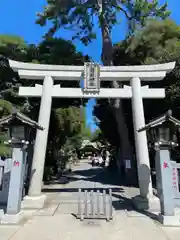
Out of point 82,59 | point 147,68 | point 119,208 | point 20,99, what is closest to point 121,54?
point 82,59

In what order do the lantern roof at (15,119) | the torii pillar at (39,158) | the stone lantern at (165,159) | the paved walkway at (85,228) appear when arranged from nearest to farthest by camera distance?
the paved walkway at (85,228), the stone lantern at (165,159), the lantern roof at (15,119), the torii pillar at (39,158)

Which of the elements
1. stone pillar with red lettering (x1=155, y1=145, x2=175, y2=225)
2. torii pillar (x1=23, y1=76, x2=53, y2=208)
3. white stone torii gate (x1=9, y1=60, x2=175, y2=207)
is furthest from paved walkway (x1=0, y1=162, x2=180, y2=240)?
white stone torii gate (x1=9, y1=60, x2=175, y2=207)

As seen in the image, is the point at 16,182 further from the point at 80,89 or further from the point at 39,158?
the point at 80,89

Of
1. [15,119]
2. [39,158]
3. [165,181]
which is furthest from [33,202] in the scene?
[165,181]

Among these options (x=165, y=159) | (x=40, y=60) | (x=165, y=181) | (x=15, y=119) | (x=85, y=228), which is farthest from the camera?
(x=40, y=60)

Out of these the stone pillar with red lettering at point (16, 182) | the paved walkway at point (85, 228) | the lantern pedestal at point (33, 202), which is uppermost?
the stone pillar with red lettering at point (16, 182)

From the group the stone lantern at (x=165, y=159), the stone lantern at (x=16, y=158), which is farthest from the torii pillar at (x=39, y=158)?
the stone lantern at (x=165, y=159)

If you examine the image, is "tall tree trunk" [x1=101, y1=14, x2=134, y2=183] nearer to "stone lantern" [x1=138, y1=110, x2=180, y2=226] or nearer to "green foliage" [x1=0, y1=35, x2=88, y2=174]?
"green foliage" [x1=0, y1=35, x2=88, y2=174]

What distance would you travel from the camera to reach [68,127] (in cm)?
1622

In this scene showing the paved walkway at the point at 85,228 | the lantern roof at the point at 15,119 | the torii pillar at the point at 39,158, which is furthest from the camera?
the torii pillar at the point at 39,158

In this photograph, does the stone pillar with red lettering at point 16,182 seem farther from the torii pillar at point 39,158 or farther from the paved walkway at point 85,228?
the torii pillar at point 39,158

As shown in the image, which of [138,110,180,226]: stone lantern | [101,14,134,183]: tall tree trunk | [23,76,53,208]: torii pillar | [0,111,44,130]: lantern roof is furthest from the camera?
[101,14,134,183]: tall tree trunk

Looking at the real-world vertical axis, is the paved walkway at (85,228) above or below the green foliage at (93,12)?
below

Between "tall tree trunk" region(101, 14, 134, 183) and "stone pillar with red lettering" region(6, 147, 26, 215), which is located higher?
"tall tree trunk" region(101, 14, 134, 183)
